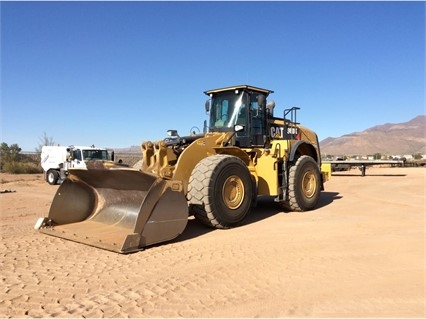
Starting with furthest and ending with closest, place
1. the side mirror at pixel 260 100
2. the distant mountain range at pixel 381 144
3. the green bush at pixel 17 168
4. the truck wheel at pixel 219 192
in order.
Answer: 1. the distant mountain range at pixel 381 144
2. the green bush at pixel 17 168
3. the side mirror at pixel 260 100
4. the truck wheel at pixel 219 192

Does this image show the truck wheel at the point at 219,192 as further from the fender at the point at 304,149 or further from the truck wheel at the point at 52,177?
the truck wheel at the point at 52,177

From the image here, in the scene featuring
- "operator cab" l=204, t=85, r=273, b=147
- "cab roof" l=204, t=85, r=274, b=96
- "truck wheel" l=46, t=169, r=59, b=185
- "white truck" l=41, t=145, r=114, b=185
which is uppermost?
"cab roof" l=204, t=85, r=274, b=96

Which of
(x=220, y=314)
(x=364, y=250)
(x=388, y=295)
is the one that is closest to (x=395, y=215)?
(x=364, y=250)

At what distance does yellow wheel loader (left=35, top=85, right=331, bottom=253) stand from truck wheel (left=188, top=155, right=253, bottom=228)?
0.02m

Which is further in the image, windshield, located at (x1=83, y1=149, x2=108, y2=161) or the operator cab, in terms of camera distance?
windshield, located at (x1=83, y1=149, x2=108, y2=161)

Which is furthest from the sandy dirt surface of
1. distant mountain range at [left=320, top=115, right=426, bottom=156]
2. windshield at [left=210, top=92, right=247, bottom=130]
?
distant mountain range at [left=320, top=115, right=426, bottom=156]

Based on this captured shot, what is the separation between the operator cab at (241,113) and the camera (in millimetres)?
8586

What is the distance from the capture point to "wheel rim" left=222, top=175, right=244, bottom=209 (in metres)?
6.98

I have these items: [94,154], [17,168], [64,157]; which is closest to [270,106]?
[94,154]

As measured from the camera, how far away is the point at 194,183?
666 cm

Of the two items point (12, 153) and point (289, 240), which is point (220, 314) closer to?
point (289, 240)

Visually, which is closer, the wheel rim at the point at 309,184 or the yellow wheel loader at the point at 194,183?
the yellow wheel loader at the point at 194,183

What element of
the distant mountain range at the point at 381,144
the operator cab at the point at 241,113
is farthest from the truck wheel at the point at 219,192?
the distant mountain range at the point at 381,144

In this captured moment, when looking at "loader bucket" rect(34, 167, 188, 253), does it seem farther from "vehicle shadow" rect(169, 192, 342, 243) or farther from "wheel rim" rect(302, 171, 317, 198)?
"wheel rim" rect(302, 171, 317, 198)
